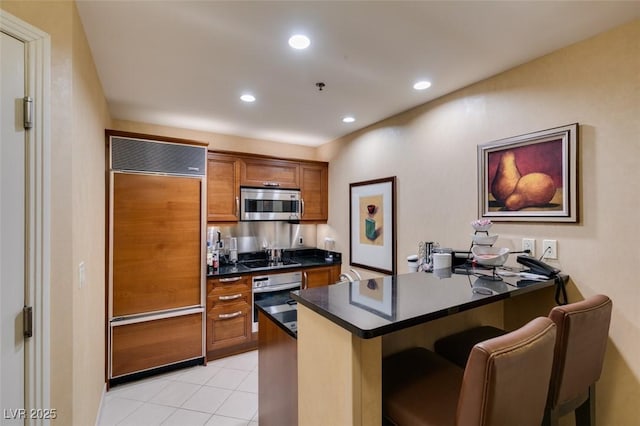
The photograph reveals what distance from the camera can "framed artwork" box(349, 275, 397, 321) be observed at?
1153mm

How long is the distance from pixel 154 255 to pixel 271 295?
1.31 metres

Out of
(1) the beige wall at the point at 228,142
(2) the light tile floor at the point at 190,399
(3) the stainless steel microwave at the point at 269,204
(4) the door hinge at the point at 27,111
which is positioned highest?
(1) the beige wall at the point at 228,142

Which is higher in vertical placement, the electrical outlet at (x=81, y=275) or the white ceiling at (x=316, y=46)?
the white ceiling at (x=316, y=46)

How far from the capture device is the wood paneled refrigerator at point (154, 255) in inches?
99.6

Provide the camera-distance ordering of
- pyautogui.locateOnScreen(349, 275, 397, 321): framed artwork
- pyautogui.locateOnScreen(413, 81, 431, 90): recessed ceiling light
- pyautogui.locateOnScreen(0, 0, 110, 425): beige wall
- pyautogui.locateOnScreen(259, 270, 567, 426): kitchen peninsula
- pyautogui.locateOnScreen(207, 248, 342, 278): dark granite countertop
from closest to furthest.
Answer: pyautogui.locateOnScreen(259, 270, 567, 426): kitchen peninsula < pyautogui.locateOnScreen(349, 275, 397, 321): framed artwork < pyautogui.locateOnScreen(0, 0, 110, 425): beige wall < pyautogui.locateOnScreen(413, 81, 431, 90): recessed ceiling light < pyautogui.locateOnScreen(207, 248, 342, 278): dark granite countertop

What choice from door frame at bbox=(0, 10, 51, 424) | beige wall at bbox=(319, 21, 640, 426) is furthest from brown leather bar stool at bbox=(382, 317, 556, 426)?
door frame at bbox=(0, 10, 51, 424)

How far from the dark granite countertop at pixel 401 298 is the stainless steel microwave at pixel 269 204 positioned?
6.98 ft

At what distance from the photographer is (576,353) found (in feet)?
4.00

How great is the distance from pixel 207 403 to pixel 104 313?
45.3 inches

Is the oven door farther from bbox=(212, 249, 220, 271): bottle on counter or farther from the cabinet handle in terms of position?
bbox=(212, 249, 220, 271): bottle on counter

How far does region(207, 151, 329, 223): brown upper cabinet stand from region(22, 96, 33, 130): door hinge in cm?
206

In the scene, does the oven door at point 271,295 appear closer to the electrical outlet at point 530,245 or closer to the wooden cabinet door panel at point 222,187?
the wooden cabinet door panel at point 222,187

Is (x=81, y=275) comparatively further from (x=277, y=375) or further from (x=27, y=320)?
(x=277, y=375)

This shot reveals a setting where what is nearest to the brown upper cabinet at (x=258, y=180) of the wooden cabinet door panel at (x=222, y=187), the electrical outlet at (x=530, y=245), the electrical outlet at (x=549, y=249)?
the wooden cabinet door panel at (x=222, y=187)
